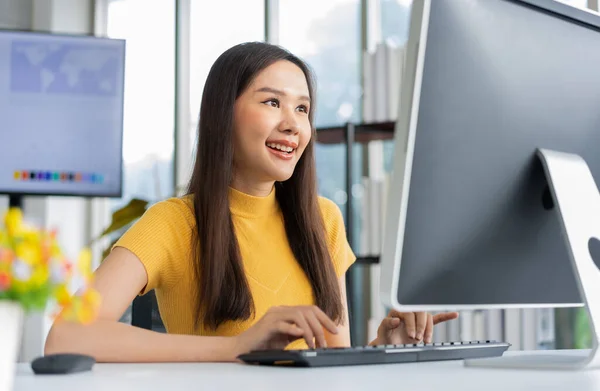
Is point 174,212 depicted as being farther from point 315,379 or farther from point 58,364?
point 315,379

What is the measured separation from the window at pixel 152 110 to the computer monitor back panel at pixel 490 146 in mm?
3646

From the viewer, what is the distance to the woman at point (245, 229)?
1.61 metres

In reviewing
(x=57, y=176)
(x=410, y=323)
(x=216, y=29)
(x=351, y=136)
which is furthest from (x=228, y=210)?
(x=216, y=29)

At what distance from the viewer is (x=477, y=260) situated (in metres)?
0.96

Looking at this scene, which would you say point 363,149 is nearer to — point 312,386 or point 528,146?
point 528,146

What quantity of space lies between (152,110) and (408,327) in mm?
3345

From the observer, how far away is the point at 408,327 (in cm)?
145

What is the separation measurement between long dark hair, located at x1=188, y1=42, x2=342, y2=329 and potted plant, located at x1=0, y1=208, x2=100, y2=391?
106 centimetres

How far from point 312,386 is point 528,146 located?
1.35 feet

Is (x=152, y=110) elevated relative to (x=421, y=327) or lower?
elevated

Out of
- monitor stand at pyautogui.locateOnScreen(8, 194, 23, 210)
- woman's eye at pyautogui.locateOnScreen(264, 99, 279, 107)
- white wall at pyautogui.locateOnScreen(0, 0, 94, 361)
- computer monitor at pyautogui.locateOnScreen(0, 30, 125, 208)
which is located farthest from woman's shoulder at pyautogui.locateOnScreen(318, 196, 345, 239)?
white wall at pyautogui.locateOnScreen(0, 0, 94, 361)

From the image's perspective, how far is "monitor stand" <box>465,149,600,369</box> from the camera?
98 cm

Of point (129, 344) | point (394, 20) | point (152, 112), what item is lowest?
point (129, 344)

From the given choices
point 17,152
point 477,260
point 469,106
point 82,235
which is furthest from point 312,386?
point 82,235
